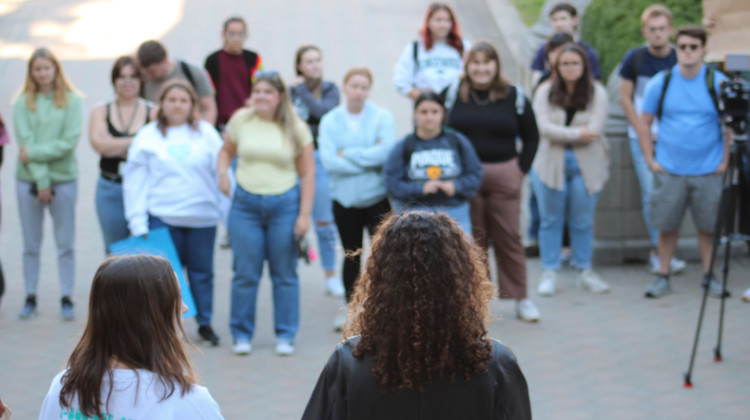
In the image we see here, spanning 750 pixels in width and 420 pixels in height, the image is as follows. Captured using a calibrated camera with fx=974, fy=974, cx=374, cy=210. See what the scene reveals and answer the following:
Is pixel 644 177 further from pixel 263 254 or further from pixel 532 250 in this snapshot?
pixel 263 254

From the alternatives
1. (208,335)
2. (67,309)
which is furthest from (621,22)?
(67,309)

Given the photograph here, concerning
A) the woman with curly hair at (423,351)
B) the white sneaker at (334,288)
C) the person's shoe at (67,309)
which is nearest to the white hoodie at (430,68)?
the white sneaker at (334,288)

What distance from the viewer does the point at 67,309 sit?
7121mm

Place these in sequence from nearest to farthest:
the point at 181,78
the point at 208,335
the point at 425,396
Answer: the point at 425,396, the point at 208,335, the point at 181,78

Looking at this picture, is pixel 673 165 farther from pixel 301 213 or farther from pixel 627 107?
pixel 301 213

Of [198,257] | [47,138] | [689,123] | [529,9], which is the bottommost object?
[198,257]

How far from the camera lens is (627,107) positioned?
8023mm

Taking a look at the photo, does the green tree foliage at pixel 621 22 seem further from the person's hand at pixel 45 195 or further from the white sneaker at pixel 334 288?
the person's hand at pixel 45 195

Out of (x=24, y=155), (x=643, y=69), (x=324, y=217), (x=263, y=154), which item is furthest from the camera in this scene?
(x=643, y=69)

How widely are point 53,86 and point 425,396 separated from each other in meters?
5.42

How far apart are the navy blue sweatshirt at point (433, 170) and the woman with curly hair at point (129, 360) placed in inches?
156

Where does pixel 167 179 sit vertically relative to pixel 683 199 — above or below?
above

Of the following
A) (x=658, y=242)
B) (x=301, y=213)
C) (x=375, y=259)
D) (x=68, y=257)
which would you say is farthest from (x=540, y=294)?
(x=375, y=259)

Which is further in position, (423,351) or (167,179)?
(167,179)
